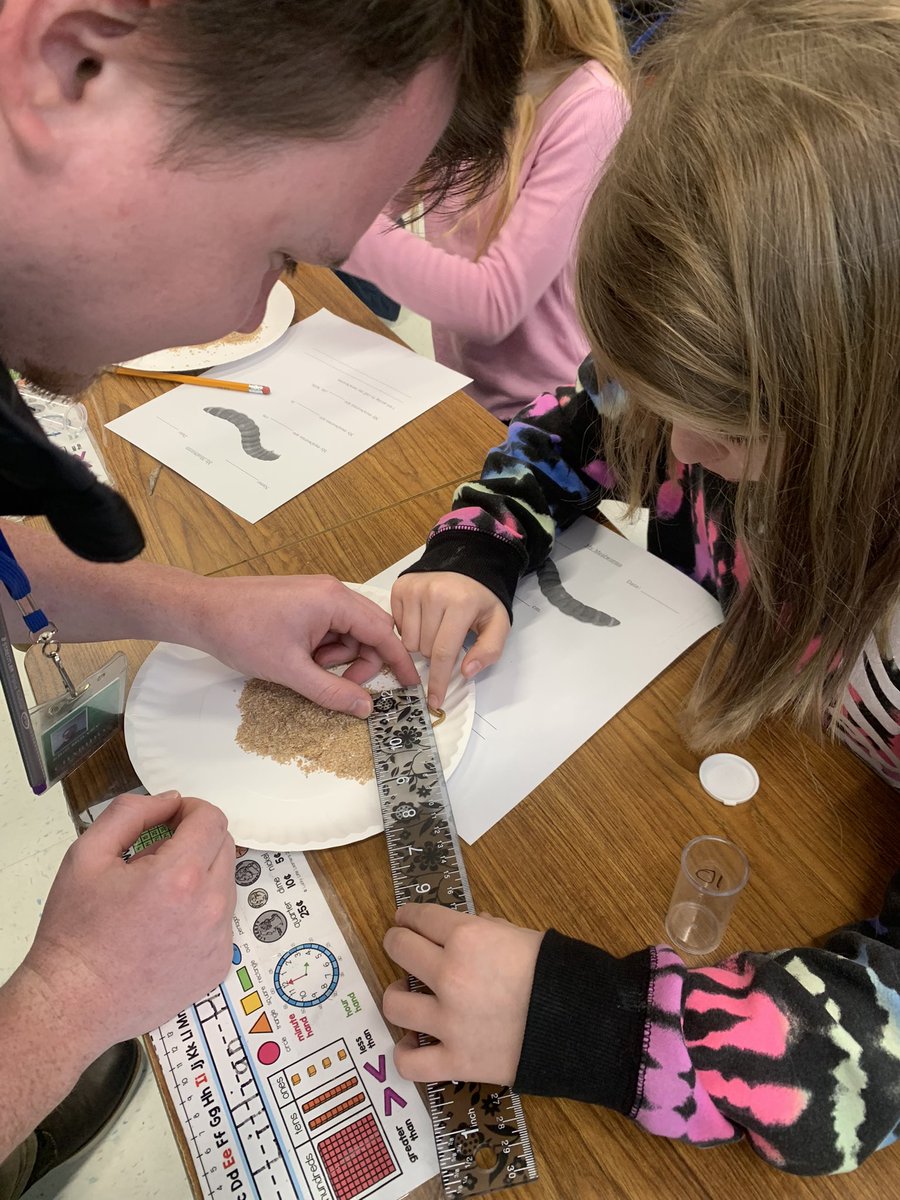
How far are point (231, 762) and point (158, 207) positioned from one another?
513 millimetres

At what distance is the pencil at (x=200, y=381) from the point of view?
124 centimetres

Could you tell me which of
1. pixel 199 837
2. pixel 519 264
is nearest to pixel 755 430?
pixel 199 837

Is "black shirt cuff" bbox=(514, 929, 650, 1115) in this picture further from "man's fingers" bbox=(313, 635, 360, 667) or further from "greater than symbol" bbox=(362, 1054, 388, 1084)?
"man's fingers" bbox=(313, 635, 360, 667)

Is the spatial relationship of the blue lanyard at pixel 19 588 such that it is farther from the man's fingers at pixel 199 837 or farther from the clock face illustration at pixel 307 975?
the clock face illustration at pixel 307 975

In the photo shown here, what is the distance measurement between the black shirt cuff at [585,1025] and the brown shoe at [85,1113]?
90 centimetres

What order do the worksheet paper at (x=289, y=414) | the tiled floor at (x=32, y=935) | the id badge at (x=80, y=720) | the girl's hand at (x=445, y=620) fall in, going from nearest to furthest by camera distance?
the id badge at (x=80, y=720) < the girl's hand at (x=445, y=620) < the worksheet paper at (x=289, y=414) < the tiled floor at (x=32, y=935)

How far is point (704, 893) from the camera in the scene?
2.31ft

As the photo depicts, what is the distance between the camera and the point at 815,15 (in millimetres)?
580

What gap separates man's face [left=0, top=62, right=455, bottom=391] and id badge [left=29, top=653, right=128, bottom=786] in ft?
1.13

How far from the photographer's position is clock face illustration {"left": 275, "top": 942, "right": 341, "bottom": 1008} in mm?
676

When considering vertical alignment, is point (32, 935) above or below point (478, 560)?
below

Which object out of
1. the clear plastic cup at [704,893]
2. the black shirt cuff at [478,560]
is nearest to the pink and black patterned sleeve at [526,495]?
the black shirt cuff at [478,560]

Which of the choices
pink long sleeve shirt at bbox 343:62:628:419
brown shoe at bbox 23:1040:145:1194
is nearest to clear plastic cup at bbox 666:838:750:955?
pink long sleeve shirt at bbox 343:62:628:419

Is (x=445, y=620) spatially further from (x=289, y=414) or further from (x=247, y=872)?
(x=289, y=414)
